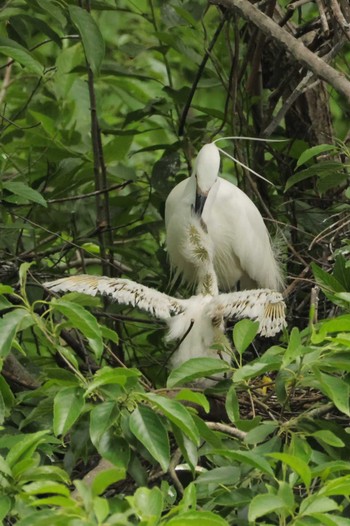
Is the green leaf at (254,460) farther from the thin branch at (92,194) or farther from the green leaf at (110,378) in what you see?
the thin branch at (92,194)

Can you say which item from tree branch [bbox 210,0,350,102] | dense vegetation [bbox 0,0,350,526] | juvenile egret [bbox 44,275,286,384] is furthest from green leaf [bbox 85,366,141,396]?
tree branch [bbox 210,0,350,102]

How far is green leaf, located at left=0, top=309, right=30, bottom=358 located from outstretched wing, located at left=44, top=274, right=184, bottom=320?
768 millimetres

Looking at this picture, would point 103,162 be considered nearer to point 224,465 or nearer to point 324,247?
point 324,247

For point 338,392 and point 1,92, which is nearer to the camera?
point 338,392

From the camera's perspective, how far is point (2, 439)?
2.01 meters

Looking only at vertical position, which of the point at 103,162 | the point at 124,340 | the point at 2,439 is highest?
the point at 103,162

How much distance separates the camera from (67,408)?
6.25ft

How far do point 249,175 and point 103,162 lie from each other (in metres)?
0.45

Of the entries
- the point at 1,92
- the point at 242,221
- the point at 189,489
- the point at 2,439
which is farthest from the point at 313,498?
the point at 1,92

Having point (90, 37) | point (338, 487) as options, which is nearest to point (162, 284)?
point (90, 37)

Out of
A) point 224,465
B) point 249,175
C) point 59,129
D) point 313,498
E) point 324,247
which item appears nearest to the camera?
point 313,498

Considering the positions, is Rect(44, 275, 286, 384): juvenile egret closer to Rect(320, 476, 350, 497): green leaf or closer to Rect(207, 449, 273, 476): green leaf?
Rect(207, 449, 273, 476): green leaf

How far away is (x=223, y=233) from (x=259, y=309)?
0.92 metres

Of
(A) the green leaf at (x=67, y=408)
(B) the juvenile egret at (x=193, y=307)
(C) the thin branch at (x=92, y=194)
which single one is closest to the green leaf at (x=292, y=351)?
(A) the green leaf at (x=67, y=408)
